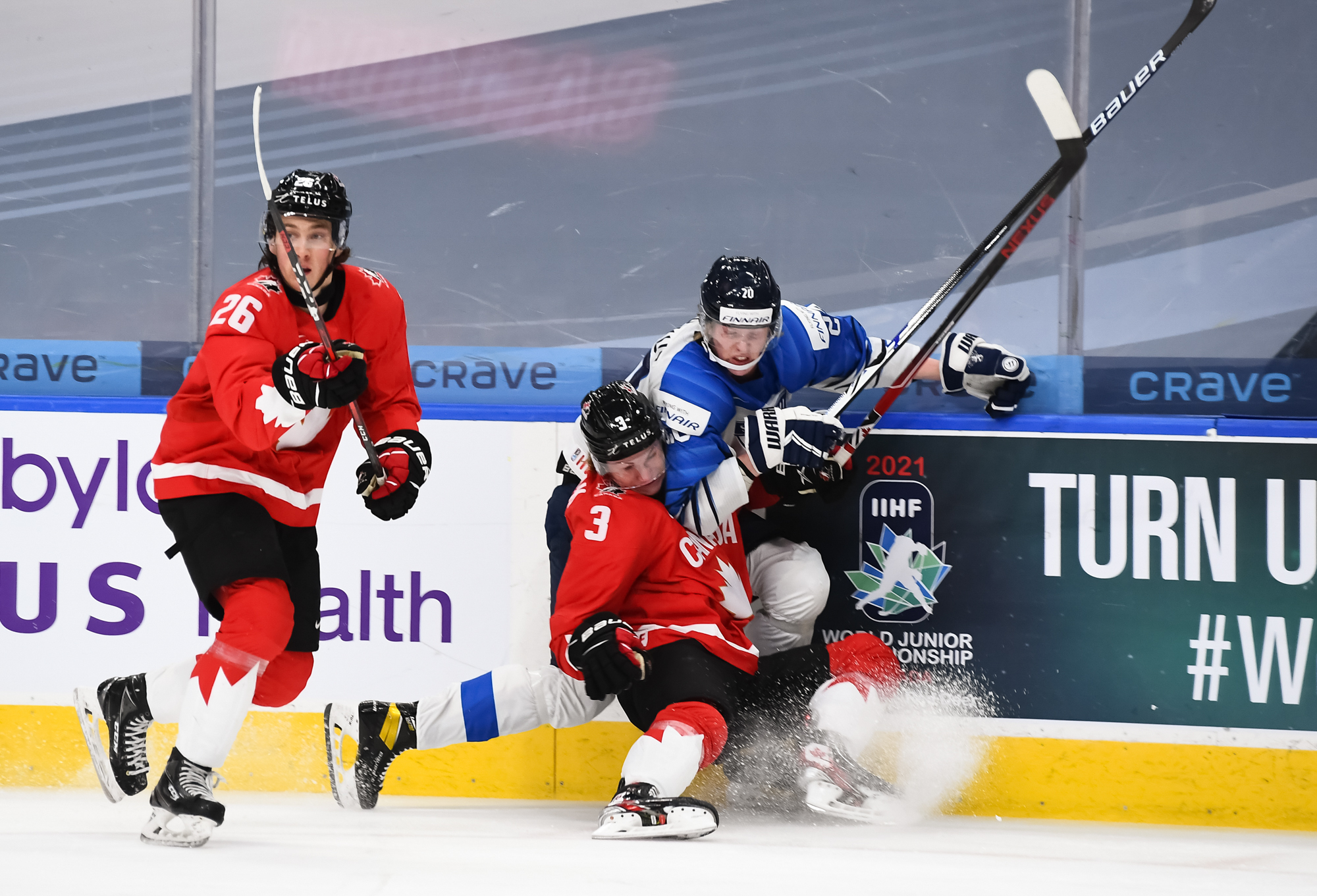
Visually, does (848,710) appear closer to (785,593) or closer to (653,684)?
(785,593)

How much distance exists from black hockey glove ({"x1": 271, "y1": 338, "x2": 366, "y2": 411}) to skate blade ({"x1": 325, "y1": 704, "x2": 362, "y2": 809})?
0.81 m

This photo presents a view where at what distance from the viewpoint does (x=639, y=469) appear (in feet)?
8.36

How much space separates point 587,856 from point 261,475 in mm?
914

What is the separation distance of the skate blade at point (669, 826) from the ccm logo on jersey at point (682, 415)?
0.74 m

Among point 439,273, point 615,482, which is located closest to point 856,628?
point 615,482

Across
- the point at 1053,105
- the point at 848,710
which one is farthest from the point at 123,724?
the point at 1053,105

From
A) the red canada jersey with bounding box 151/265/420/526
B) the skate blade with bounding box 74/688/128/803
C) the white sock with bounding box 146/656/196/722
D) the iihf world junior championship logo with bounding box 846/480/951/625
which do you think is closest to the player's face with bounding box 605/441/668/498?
the red canada jersey with bounding box 151/265/420/526

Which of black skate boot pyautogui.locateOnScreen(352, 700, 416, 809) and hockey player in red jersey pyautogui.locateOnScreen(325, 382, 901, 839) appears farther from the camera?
black skate boot pyautogui.locateOnScreen(352, 700, 416, 809)

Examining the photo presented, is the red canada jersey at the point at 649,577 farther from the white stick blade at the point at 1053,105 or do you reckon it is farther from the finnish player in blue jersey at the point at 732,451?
the white stick blade at the point at 1053,105

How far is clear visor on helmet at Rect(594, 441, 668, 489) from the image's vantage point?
253cm

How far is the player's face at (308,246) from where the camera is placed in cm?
239

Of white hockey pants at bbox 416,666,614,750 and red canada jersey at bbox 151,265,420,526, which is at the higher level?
red canada jersey at bbox 151,265,420,526

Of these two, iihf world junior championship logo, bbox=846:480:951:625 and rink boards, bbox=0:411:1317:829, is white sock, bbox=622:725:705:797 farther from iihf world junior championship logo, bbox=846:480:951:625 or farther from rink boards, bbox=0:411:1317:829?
iihf world junior championship logo, bbox=846:480:951:625

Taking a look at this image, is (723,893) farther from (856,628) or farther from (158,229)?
(158,229)
